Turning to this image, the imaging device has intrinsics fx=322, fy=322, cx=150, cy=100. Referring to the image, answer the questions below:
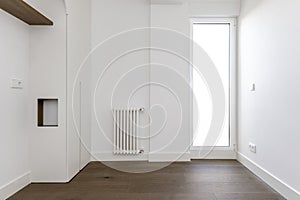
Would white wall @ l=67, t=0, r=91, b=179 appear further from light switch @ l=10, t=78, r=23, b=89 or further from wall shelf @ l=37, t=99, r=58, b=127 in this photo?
light switch @ l=10, t=78, r=23, b=89

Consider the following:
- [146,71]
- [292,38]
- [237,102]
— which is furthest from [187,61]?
[292,38]

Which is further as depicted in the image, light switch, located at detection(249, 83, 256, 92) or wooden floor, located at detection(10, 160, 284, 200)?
light switch, located at detection(249, 83, 256, 92)

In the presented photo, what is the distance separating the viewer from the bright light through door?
546 cm

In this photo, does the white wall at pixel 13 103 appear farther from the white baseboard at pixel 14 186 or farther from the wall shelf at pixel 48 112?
the wall shelf at pixel 48 112

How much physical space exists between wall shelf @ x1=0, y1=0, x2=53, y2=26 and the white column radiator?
76.6 inches

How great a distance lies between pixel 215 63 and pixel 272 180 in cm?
240

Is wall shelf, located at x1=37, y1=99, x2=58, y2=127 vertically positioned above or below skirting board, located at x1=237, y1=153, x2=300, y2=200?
above

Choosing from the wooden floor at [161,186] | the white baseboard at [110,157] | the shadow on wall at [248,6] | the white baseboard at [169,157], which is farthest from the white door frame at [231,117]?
the white baseboard at [110,157]

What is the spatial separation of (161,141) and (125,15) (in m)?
2.18

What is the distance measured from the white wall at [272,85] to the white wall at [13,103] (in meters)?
2.85

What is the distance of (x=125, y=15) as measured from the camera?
5391 mm

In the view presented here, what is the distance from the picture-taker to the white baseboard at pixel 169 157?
16.9 feet

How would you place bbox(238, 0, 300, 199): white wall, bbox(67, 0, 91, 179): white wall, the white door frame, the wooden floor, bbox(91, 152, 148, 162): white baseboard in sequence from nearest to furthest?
bbox(238, 0, 300, 199): white wall → the wooden floor → bbox(67, 0, 91, 179): white wall → bbox(91, 152, 148, 162): white baseboard → the white door frame

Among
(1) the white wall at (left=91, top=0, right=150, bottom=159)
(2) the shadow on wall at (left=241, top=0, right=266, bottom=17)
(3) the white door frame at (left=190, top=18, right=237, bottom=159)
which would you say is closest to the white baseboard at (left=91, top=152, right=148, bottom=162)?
(1) the white wall at (left=91, top=0, right=150, bottom=159)
